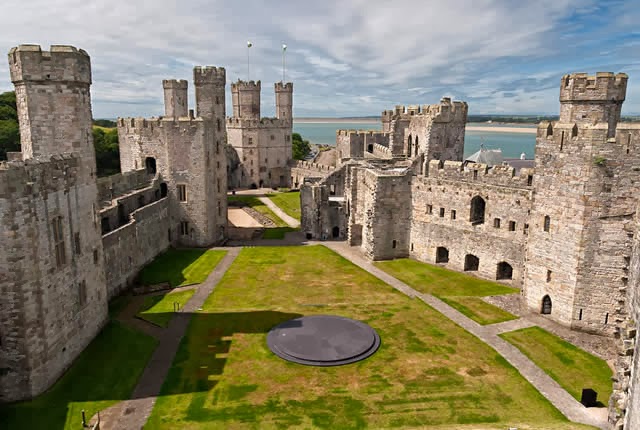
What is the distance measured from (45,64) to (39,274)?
26.7 feet

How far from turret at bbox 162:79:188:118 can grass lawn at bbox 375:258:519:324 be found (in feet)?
90.9

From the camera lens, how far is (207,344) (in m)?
20.8

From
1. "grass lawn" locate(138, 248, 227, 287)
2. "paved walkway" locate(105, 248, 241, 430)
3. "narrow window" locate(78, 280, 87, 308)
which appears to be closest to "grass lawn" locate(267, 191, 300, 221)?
"grass lawn" locate(138, 248, 227, 287)

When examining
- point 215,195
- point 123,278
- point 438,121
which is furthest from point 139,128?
point 438,121

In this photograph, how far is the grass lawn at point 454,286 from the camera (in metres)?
24.0

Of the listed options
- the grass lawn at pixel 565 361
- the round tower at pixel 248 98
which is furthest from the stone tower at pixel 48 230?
the round tower at pixel 248 98

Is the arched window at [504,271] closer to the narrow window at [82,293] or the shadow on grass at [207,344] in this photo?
the shadow on grass at [207,344]

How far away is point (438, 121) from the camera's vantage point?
34.5m

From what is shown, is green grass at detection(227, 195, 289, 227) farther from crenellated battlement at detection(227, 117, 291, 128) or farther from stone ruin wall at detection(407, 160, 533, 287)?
stone ruin wall at detection(407, 160, 533, 287)

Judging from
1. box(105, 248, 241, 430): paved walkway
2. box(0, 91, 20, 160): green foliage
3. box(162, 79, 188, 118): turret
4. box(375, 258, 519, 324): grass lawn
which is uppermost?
box(162, 79, 188, 118): turret

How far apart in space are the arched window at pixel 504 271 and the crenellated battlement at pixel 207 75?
26700mm

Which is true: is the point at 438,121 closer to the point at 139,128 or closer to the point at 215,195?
the point at 215,195

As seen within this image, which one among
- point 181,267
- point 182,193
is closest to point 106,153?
point 182,193

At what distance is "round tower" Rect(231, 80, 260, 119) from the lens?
6656 centimetres
